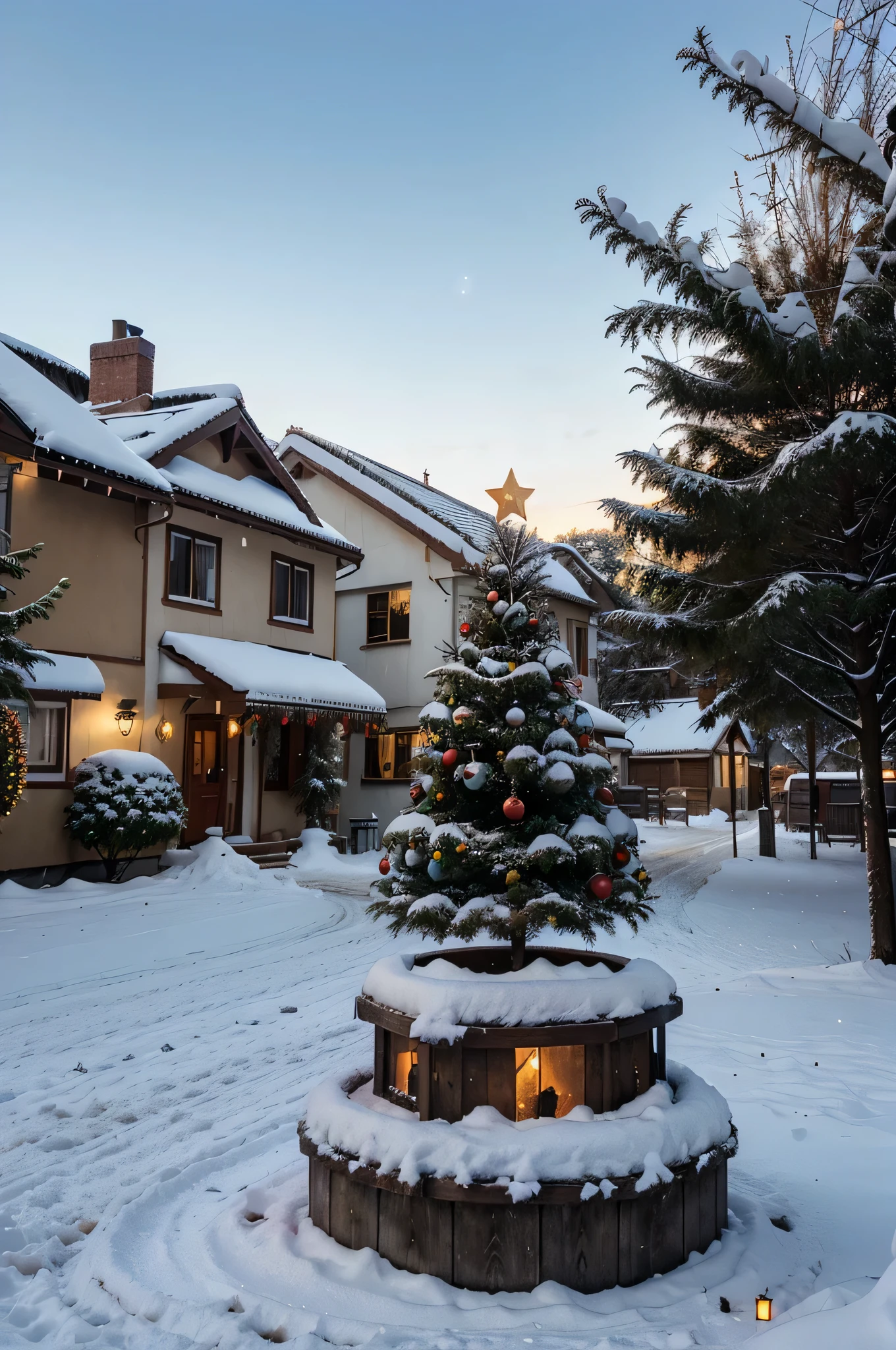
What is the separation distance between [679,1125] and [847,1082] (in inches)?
107

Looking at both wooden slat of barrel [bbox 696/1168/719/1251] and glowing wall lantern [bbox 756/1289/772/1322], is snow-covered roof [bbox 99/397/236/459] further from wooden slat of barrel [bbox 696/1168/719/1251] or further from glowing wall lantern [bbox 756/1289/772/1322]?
glowing wall lantern [bbox 756/1289/772/1322]

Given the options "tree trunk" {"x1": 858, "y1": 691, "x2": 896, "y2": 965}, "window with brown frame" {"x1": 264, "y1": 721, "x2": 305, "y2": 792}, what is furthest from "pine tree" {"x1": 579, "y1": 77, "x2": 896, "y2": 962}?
"window with brown frame" {"x1": 264, "y1": 721, "x2": 305, "y2": 792}

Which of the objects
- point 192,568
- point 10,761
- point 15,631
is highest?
point 192,568

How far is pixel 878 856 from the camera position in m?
9.05

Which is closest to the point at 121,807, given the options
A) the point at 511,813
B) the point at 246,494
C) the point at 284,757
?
the point at 284,757

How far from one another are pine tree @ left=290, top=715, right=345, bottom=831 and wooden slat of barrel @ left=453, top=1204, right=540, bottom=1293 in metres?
16.0

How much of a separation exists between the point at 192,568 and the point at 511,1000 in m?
14.8

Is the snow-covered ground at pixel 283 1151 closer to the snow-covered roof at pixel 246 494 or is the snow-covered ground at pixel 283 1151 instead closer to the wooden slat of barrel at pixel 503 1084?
the wooden slat of barrel at pixel 503 1084

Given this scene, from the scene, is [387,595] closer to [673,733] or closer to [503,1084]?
[673,733]

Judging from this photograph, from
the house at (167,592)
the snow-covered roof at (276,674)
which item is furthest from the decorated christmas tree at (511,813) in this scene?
the snow-covered roof at (276,674)

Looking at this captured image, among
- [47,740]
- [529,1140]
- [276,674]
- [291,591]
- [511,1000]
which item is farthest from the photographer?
[291,591]

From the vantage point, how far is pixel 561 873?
425cm

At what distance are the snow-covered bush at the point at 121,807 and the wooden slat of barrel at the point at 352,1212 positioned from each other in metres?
10.5

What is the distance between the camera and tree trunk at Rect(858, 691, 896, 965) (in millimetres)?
8953
